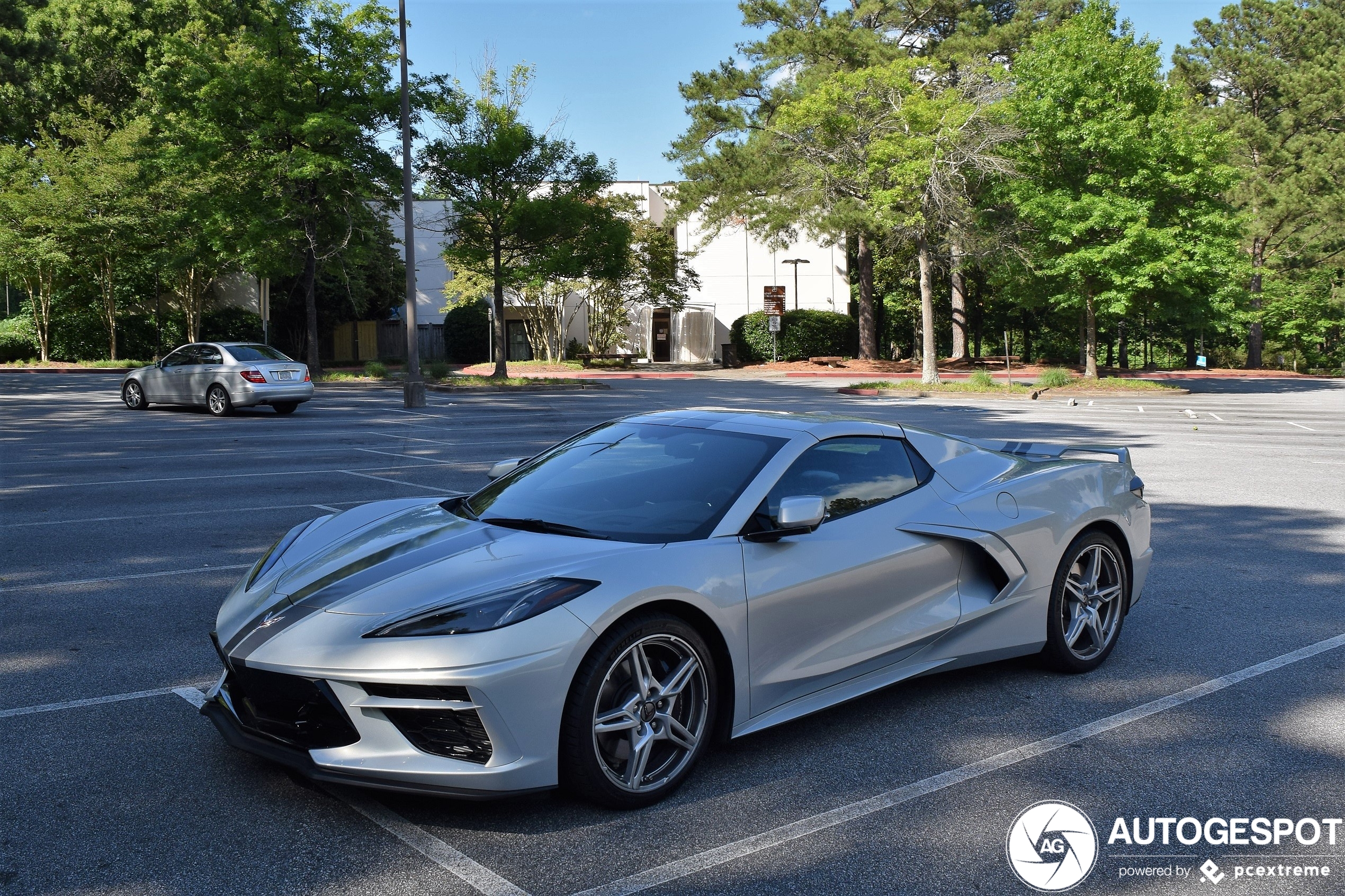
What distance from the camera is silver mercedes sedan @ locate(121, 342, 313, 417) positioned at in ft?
67.2

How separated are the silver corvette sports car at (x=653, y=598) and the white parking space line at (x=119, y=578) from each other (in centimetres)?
279

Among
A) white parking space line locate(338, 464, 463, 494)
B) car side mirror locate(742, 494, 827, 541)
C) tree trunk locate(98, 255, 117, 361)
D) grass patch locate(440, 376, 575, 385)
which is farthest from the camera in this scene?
tree trunk locate(98, 255, 117, 361)

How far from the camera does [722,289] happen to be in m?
52.5

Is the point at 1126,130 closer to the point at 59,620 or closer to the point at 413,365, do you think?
the point at 413,365

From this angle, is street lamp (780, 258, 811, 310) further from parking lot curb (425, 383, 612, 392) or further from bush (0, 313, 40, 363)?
bush (0, 313, 40, 363)

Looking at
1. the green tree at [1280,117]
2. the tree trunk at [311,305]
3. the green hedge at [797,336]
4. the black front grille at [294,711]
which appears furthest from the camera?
the green hedge at [797,336]

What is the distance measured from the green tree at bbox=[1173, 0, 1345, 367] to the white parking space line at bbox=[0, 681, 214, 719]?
48.8 m

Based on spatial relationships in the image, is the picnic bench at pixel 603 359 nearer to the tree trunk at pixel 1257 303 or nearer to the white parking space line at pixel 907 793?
the tree trunk at pixel 1257 303

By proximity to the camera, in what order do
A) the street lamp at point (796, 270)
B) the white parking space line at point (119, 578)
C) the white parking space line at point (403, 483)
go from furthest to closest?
the street lamp at point (796, 270), the white parking space line at point (403, 483), the white parking space line at point (119, 578)

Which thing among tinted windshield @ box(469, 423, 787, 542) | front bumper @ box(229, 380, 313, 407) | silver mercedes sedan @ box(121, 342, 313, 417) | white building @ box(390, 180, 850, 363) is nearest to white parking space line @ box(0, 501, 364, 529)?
tinted windshield @ box(469, 423, 787, 542)

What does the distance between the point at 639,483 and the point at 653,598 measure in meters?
0.92

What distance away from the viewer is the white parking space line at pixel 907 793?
3.18 meters

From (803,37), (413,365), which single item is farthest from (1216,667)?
(803,37)

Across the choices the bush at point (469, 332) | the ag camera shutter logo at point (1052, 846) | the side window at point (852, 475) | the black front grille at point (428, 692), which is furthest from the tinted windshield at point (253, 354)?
the bush at point (469, 332)
